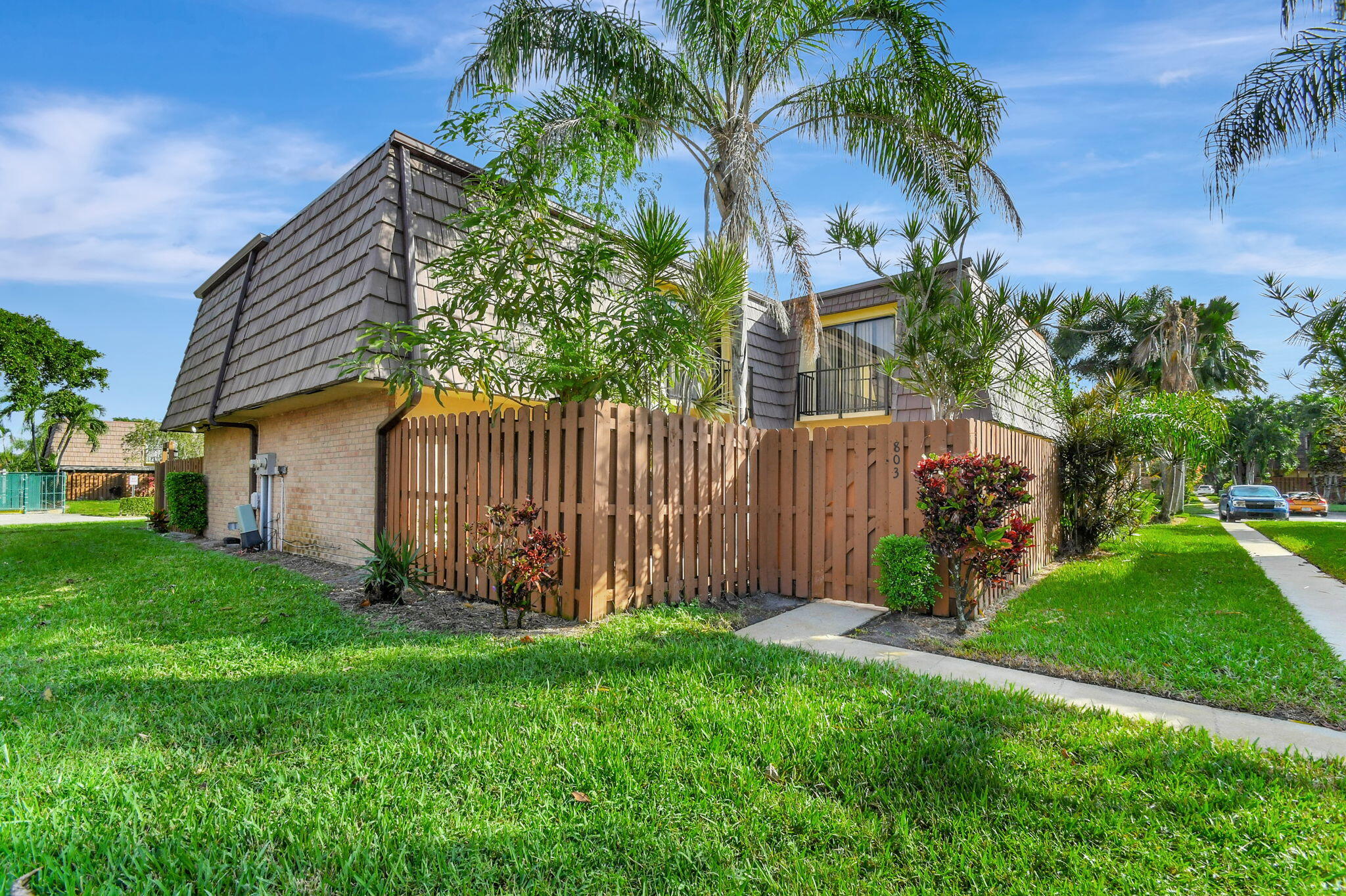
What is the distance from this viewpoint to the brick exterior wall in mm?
8578

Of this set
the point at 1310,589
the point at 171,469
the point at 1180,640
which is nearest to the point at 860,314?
the point at 1310,589

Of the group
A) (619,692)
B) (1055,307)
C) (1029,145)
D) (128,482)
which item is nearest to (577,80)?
(1029,145)

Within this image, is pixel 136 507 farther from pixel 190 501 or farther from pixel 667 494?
pixel 667 494

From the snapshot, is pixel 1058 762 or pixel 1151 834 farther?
pixel 1058 762

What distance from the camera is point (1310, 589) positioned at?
25.4 ft

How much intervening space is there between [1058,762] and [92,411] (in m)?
47.3

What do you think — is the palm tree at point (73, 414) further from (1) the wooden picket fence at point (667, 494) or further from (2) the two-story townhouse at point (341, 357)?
(1) the wooden picket fence at point (667, 494)

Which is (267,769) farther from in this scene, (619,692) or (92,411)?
(92,411)

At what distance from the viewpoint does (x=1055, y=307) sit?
26.7 feet

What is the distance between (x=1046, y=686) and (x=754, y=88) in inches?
334

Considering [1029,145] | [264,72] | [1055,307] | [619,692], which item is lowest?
[619,692]

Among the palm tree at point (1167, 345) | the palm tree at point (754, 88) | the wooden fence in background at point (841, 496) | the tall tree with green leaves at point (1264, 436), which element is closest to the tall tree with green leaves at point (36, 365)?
the palm tree at point (754, 88)

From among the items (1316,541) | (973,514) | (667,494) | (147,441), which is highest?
(147,441)

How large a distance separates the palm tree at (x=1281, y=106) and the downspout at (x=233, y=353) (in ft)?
56.0
